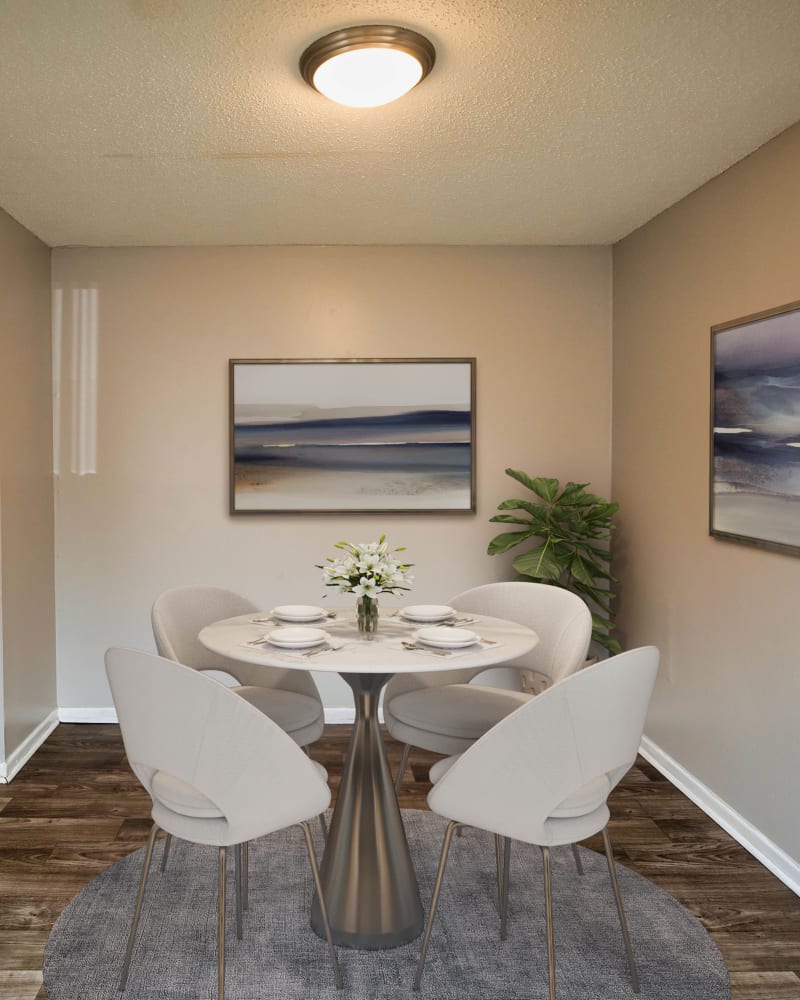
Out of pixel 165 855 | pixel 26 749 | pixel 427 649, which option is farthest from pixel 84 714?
pixel 427 649

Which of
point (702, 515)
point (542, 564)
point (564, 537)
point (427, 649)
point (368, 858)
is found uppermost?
point (702, 515)

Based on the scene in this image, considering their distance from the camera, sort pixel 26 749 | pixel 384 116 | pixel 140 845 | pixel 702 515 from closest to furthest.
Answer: pixel 384 116 < pixel 140 845 < pixel 702 515 < pixel 26 749

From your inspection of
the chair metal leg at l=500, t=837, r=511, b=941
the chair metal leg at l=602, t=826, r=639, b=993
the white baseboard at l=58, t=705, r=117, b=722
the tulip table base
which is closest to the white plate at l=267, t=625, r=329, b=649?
the tulip table base

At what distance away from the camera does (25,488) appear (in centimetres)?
386

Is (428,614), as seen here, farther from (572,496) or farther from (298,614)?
(572,496)

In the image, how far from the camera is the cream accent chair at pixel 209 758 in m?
1.92

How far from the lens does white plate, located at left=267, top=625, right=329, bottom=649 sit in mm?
2277

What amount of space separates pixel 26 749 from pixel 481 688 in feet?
7.29

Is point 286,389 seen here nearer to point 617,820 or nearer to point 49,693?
point 49,693

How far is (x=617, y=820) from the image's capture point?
3.16 meters

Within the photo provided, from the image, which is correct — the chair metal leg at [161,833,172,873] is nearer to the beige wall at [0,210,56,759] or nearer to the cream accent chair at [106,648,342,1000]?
the cream accent chair at [106,648,342,1000]

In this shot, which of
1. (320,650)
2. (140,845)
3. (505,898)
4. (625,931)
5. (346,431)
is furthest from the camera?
Answer: (346,431)

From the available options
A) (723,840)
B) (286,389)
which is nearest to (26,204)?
(286,389)

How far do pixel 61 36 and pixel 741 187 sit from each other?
7.68 ft
